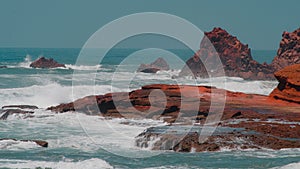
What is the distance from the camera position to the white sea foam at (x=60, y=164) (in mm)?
14508

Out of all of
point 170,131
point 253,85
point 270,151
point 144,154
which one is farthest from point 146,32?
point 253,85

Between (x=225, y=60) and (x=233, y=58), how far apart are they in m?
1.04

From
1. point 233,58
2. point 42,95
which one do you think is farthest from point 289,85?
point 233,58

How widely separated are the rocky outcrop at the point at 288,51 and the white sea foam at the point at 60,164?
5335 cm

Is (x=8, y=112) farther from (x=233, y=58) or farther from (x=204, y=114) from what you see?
(x=233, y=58)

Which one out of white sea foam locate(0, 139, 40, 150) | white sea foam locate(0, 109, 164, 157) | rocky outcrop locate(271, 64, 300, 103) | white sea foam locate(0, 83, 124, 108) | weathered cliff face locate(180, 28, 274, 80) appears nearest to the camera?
white sea foam locate(0, 139, 40, 150)

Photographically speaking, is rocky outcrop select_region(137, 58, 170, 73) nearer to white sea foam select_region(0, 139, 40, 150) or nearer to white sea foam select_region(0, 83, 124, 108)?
white sea foam select_region(0, 83, 124, 108)

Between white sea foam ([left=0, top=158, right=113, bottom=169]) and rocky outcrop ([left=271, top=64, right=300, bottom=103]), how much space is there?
49.6 ft

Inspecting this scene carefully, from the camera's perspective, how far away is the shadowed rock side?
6378 cm

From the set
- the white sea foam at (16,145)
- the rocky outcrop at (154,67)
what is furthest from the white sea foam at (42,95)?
the rocky outcrop at (154,67)

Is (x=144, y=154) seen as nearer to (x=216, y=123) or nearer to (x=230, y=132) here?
(x=230, y=132)

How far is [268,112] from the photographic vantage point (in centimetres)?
Answer: 2439

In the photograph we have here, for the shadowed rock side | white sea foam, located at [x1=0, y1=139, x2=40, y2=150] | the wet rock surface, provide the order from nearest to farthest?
white sea foam, located at [x1=0, y1=139, x2=40, y2=150], the wet rock surface, the shadowed rock side

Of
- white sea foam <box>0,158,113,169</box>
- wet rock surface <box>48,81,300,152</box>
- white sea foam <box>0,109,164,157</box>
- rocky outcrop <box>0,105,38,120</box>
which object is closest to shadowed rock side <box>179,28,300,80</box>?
wet rock surface <box>48,81,300,152</box>
